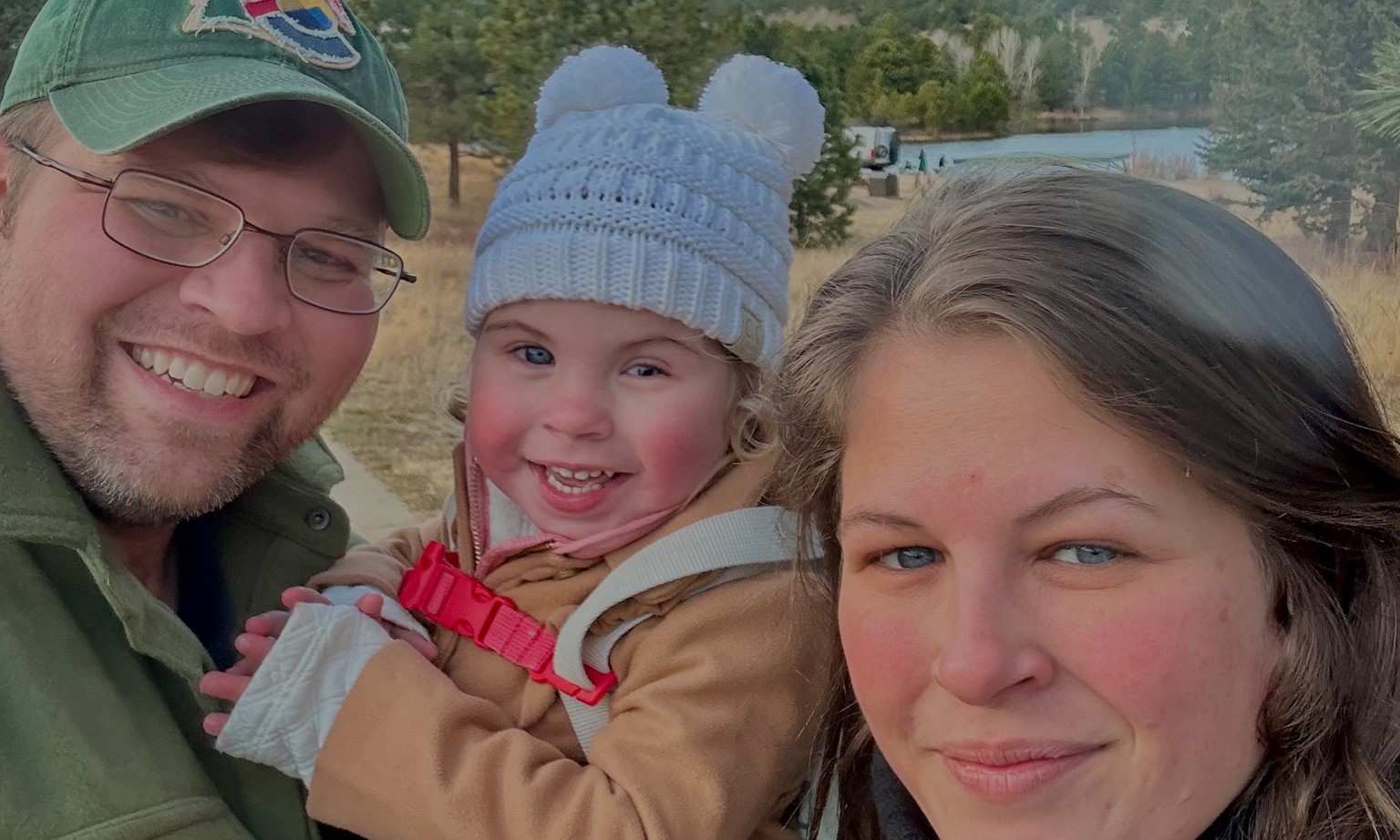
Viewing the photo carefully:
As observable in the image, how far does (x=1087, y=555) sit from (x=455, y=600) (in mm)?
1029

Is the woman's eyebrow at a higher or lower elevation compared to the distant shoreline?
lower

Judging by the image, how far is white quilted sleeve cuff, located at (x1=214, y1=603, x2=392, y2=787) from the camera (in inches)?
54.6

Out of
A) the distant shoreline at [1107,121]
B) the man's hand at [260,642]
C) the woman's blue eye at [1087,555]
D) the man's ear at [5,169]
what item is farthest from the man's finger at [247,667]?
the distant shoreline at [1107,121]

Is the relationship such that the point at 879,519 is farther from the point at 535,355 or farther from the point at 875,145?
the point at 875,145

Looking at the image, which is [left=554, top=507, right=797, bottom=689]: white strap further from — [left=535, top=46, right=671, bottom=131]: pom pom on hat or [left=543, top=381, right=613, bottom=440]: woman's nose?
[left=535, top=46, right=671, bottom=131]: pom pom on hat

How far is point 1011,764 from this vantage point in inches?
41.9

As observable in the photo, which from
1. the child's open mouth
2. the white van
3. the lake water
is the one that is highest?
the lake water

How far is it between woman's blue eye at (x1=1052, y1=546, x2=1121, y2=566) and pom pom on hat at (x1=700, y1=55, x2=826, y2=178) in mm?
1040

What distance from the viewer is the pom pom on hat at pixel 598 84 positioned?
73.0 inches

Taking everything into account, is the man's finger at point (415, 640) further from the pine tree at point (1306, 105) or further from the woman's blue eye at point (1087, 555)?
the pine tree at point (1306, 105)

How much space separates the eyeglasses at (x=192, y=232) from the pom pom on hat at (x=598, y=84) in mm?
463

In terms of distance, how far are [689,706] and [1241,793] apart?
0.66 m

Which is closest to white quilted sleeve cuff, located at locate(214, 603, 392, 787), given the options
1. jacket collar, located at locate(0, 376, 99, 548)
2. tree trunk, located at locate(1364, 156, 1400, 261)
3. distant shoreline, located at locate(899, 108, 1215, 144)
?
jacket collar, located at locate(0, 376, 99, 548)

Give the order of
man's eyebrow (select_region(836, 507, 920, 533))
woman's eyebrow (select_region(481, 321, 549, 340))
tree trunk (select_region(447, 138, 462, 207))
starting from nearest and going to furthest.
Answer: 1. man's eyebrow (select_region(836, 507, 920, 533))
2. woman's eyebrow (select_region(481, 321, 549, 340))
3. tree trunk (select_region(447, 138, 462, 207))
